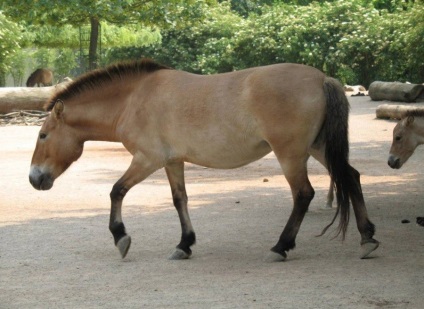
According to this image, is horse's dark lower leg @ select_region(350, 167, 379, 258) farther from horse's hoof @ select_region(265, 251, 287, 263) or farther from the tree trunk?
the tree trunk

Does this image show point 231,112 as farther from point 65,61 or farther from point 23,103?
point 65,61

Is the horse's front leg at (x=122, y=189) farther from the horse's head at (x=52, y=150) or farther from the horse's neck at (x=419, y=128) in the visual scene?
the horse's neck at (x=419, y=128)

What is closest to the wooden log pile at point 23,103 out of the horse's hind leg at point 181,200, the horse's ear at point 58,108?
the horse's ear at point 58,108

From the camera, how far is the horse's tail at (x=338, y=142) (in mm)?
8203

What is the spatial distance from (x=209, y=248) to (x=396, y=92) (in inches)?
757

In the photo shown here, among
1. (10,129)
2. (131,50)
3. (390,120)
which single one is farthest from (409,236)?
(131,50)

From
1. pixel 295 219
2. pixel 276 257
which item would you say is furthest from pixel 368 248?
pixel 276 257

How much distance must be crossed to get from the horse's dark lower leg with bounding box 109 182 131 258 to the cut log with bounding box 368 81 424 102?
62.2 feet

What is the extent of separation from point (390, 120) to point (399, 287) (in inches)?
673

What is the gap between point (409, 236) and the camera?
9.34m

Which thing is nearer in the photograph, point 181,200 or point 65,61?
point 181,200

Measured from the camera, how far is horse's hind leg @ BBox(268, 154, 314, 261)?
8211 millimetres

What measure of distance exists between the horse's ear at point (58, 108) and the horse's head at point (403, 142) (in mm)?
4964

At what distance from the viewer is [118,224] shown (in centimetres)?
863
